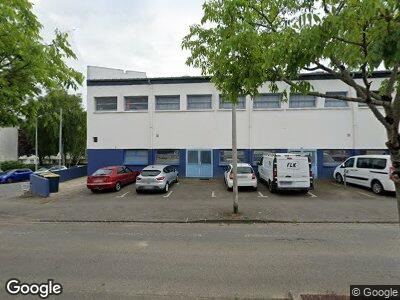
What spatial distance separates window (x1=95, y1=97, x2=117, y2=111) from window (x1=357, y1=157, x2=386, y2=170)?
17.3 meters

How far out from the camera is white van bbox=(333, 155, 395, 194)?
16312 mm

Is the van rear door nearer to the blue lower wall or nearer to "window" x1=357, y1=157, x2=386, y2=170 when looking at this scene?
"window" x1=357, y1=157, x2=386, y2=170

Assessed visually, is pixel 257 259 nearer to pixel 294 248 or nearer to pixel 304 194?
pixel 294 248

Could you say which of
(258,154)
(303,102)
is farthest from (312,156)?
(303,102)

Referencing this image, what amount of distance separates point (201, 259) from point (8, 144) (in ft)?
169

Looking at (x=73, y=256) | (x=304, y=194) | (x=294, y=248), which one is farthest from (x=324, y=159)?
(x=73, y=256)

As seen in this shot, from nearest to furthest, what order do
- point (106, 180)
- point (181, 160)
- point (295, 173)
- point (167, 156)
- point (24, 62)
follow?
point (24, 62), point (295, 173), point (106, 180), point (181, 160), point (167, 156)

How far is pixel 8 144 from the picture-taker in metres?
50.1

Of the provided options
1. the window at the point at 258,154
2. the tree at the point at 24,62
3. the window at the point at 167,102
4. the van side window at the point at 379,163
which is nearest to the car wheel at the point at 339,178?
the van side window at the point at 379,163

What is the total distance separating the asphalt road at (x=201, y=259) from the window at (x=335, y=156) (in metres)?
12.8

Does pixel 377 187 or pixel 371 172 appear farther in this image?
pixel 371 172

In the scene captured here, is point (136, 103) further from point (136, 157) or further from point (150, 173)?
point (150, 173)

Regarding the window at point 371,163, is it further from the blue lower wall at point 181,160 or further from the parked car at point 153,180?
the parked car at point 153,180

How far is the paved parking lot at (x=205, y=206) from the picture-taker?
1258cm
